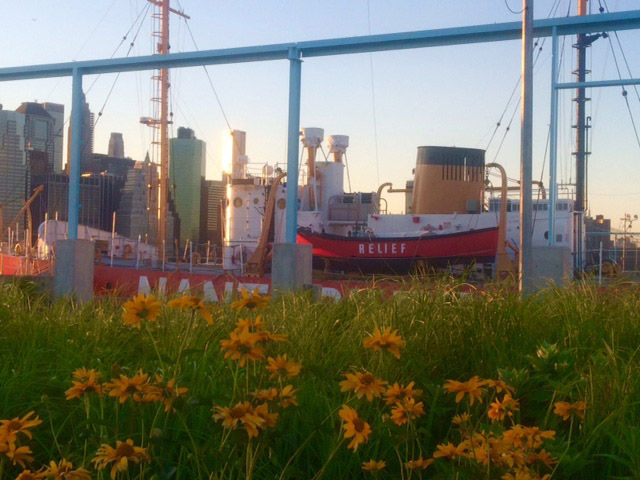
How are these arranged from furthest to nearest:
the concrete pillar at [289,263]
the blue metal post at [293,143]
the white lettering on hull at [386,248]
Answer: the white lettering on hull at [386,248] < the blue metal post at [293,143] < the concrete pillar at [289,263]

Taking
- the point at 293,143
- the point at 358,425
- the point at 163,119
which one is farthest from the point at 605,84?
the point at 163,119

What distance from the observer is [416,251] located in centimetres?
2061

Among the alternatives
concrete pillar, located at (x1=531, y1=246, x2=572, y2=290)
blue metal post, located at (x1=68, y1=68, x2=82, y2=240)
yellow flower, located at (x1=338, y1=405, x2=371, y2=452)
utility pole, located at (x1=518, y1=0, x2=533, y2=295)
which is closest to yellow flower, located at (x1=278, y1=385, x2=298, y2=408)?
yellow flower, located at (x1=338, y1=405, x2=371, y2=452)

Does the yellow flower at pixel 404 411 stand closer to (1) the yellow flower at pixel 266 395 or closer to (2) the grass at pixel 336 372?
(2) the grass at pixel 336 372

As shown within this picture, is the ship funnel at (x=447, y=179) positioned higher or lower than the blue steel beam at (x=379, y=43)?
lower

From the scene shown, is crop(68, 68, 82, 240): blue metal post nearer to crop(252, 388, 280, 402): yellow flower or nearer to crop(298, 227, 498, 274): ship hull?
crop(298, 227, 498, 274): ship hull

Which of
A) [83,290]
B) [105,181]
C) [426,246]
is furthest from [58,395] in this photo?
[105,181]

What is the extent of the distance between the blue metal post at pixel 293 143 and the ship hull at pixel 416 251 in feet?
27.6

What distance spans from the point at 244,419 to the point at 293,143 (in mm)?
9685

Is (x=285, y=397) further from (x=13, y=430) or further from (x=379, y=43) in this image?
(x=379, y=43)

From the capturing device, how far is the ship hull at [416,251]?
21.1m

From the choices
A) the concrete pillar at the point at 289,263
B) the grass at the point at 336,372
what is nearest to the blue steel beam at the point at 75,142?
the concrete pillar at the point at 289,263

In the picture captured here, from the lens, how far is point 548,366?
514 cm

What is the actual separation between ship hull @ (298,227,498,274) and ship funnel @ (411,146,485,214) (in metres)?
3.06
